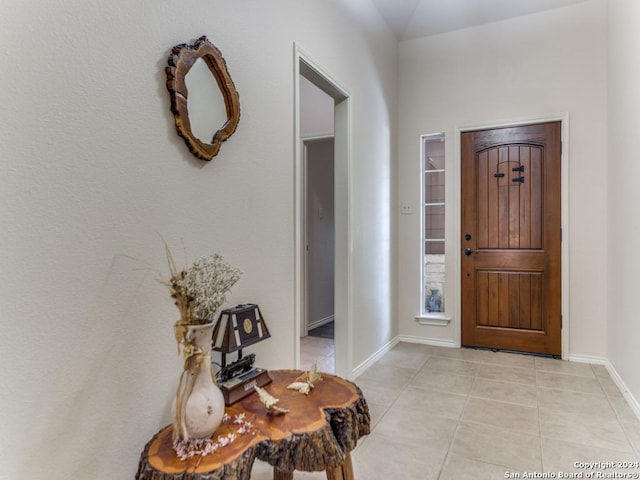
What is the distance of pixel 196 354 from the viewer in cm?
106

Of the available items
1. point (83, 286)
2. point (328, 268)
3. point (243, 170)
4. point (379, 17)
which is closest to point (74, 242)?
point (83, 286)

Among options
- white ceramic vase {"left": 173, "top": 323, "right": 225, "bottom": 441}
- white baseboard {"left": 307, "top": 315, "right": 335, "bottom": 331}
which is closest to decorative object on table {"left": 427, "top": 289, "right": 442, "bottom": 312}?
white baseboard {"left": 307, "top": 315, "right": 335, "bottom": 331}

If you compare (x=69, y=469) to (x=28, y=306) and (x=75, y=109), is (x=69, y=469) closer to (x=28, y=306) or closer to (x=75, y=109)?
(x=28, y=306)

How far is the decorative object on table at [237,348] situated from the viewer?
4.25 feet

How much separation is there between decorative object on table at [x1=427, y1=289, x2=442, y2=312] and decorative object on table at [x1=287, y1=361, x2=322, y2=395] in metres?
2.70

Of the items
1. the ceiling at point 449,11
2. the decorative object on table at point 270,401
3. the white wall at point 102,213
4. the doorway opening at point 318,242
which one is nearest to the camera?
the white wall at point 102,213

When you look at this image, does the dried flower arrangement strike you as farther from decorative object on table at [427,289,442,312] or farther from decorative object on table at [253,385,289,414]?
decorative object on table at [427,289,442,312]

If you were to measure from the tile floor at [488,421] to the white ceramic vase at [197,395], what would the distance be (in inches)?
32.0

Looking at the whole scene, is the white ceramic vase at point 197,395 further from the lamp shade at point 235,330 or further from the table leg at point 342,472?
the table leg at point 342,472

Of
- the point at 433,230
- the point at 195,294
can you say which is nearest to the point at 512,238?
the point at 433,230

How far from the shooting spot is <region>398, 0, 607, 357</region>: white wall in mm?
3164

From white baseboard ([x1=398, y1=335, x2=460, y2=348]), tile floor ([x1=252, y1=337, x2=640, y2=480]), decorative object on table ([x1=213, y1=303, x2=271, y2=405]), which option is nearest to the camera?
decorative object on table ([x1=213, y1=303, x2=271, y2=405])

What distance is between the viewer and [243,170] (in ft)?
5.43

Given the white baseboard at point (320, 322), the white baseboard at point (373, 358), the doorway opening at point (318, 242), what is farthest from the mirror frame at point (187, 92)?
the white baseboard at point (320, 322)
